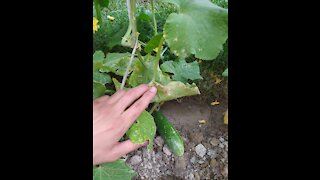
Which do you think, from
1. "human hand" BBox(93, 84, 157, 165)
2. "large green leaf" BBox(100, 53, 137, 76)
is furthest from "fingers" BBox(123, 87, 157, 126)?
"large green leaf" BBox(100, 53, 137, 76)

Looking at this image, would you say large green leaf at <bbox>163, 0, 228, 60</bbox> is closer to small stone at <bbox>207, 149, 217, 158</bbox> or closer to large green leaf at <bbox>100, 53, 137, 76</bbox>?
large green leaf at <bbox>100, 53, 137, 76</bbox>

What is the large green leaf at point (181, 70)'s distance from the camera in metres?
1.59

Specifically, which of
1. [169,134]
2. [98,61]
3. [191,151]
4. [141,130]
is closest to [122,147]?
[141,130]

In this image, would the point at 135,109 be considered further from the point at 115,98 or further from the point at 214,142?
the point at 214,142

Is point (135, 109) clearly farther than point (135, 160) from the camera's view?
No

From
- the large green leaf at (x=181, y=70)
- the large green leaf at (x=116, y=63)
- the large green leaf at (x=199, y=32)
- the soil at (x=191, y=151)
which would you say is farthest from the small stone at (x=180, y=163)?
the large green leaf at (x=199, y=32)

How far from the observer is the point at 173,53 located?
1307 mm

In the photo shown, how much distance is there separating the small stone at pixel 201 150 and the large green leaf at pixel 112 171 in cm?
48

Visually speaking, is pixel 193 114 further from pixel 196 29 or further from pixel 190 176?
pixel 196 29

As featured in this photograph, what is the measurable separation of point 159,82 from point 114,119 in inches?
14.9

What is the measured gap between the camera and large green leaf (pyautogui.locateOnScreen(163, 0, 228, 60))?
0.98 meters

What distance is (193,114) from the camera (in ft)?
5.74

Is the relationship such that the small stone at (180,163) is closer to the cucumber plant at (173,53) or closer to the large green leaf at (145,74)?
the cucumber plant at (173,53)
